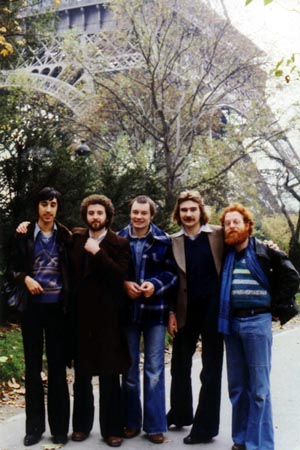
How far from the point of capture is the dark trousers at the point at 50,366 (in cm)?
433

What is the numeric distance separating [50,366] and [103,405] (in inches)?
18.5

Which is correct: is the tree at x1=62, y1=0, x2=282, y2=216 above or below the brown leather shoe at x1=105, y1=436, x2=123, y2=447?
above

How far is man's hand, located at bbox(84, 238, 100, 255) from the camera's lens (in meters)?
4.25

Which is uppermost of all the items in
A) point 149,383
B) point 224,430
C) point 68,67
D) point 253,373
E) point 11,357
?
point 68,67

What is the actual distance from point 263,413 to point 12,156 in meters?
5.49

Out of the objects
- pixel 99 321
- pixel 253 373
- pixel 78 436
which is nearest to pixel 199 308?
pixel 253 373

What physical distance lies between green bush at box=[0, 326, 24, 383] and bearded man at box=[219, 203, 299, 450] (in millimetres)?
2810

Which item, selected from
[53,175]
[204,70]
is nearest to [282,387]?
[53,175]

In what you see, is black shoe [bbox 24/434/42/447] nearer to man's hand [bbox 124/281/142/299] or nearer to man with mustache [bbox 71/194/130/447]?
man with mustache [bbox 71/194/130/447]

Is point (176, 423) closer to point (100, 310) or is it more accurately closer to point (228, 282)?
point (100, 310)

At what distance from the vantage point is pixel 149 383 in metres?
4.46

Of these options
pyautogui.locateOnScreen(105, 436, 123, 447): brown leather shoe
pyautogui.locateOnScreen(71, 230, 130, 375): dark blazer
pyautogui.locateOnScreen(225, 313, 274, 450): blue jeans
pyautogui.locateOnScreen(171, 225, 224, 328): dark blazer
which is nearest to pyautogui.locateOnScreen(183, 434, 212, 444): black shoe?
pyautogui.locateOnScreen(225, 313, 274, 450): blue jeans

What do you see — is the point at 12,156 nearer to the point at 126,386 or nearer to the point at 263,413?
the point at 126,386

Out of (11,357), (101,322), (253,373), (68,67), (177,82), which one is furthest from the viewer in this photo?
(68,67)
